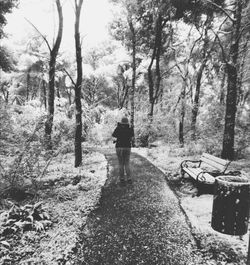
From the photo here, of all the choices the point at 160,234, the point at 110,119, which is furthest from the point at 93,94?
the point at 160,234

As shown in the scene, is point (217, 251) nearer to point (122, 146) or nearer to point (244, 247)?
point (244, 247)

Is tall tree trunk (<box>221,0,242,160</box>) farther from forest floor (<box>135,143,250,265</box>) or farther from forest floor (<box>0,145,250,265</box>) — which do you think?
forest floor (<box>0,145,250,265</box>)

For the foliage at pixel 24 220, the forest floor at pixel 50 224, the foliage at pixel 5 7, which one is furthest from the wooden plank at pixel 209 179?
the foliage at pixel 5 7

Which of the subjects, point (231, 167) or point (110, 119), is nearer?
point (231, 167)

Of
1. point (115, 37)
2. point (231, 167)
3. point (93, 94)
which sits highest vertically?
point (115, 37)

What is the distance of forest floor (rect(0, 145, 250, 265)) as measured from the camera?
328cm

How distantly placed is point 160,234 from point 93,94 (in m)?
26.1

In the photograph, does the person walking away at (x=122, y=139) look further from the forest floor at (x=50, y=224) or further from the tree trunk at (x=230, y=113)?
the tree trunk at (x=230, y=113)

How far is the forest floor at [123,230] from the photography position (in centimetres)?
328

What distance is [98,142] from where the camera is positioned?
57.5 ft

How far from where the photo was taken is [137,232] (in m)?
3.97

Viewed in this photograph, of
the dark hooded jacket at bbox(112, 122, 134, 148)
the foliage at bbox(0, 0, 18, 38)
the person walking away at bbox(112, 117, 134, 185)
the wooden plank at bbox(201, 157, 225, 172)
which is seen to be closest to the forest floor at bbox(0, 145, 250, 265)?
the wooden plank at bbox(201, 157, 225, 172)

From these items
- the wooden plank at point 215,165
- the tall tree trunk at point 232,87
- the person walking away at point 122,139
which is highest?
the tall tree trunk at point 232,87

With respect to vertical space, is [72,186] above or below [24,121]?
below
